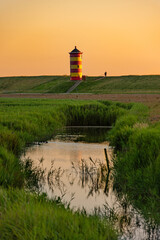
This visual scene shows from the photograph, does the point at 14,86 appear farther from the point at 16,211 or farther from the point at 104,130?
the point at 16,211

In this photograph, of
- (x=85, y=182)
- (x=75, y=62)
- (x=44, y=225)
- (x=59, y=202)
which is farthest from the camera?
(x=75, y=62)

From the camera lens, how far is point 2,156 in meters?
11.6

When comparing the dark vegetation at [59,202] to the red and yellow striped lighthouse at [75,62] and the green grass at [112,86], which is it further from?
the red and yellow striped lighthouse at [75,62]

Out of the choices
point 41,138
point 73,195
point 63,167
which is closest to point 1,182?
point 73,195

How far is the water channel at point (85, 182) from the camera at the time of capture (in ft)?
27.8

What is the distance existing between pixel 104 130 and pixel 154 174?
1563 cm

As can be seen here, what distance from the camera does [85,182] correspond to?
1195cm

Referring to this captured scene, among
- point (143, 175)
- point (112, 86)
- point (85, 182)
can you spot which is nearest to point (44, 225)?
point (143, 175)

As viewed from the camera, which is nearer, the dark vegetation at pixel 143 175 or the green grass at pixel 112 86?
the dark vegetation at pixel 143 175

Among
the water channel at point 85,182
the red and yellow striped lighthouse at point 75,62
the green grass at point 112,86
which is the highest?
the red and yellow striped lighthouse at point 75,62

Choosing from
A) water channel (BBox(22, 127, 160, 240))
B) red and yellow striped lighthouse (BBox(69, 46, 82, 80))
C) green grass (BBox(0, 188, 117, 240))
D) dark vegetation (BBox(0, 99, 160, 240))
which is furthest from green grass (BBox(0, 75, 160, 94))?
green grass (BBox(0, 188, 117, 240))

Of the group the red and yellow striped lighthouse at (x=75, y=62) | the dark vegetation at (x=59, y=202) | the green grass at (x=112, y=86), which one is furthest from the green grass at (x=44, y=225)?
the red and yellow striped lighthouse at (x=75, y=62)

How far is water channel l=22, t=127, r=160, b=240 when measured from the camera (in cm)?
848

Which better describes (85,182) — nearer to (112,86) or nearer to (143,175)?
(143,175)
